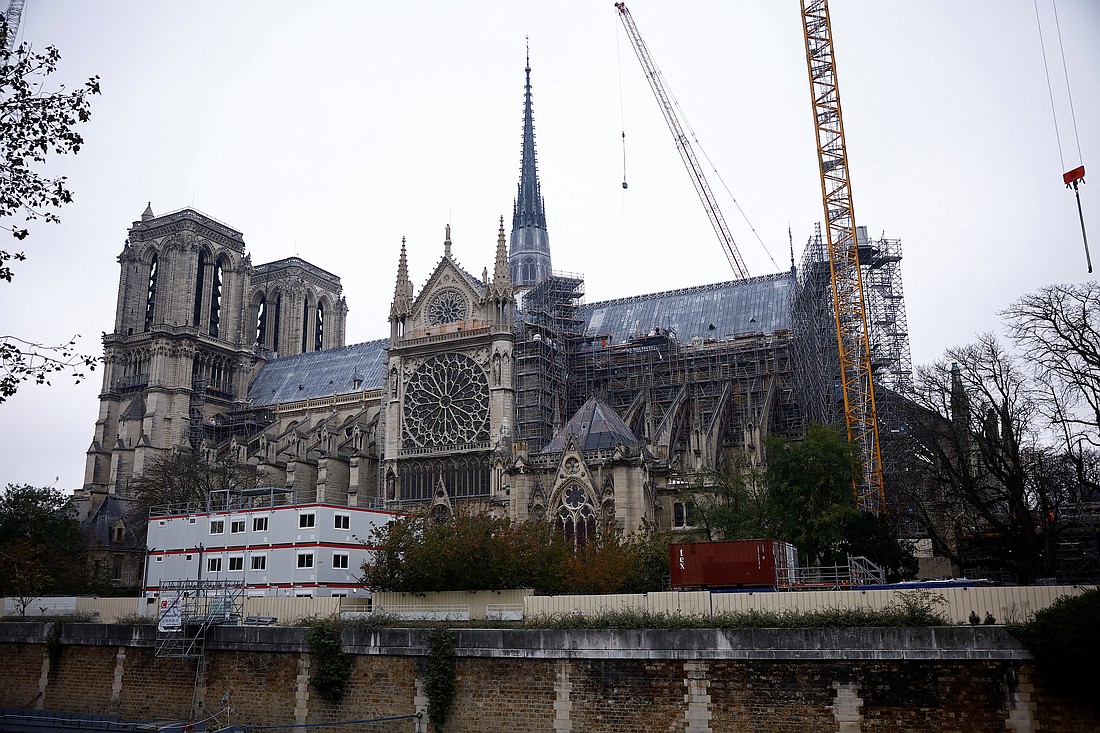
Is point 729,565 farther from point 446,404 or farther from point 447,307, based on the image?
point 447,307

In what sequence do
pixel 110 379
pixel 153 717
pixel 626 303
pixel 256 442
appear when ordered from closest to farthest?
pixel 153 717, pixel 626 303, pixel 256 442, pixel 110 379

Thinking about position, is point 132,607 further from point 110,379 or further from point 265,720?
point 110,379

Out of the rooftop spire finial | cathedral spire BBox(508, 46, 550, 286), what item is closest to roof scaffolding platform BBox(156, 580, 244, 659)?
the rooftop spire finial

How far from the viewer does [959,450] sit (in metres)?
37.9

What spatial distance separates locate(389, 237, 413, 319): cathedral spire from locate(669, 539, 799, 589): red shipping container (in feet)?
134

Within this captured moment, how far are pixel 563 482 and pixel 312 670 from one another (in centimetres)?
2272

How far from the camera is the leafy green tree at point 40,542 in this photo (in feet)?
170

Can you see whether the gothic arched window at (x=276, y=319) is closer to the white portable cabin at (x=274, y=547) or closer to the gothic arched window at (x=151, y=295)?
the gothic arched window at (x=151, y=295)

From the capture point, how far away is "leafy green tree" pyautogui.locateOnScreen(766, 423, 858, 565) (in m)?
40.7

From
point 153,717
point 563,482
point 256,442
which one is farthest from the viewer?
point 256,442

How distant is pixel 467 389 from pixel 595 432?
1350 centimetres

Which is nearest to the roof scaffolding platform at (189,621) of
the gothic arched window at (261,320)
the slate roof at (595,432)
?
the slate roof at (595,432)

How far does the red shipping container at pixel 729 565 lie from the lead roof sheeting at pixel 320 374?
179 feet

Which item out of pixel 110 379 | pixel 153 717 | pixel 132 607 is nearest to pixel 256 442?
pixel 110 379
